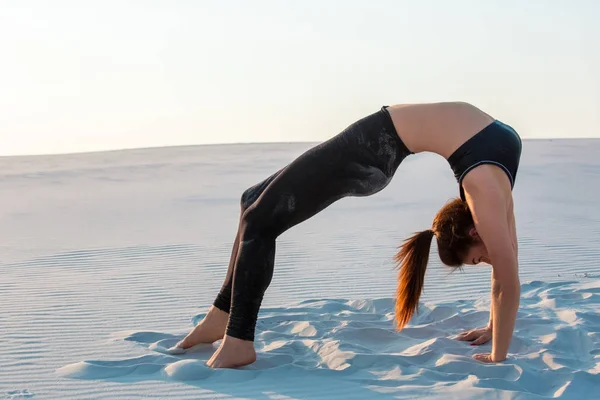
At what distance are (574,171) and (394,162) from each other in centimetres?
1429

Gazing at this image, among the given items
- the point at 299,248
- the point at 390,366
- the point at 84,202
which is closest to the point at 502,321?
the point at 390,366

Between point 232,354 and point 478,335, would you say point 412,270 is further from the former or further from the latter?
point 232,354

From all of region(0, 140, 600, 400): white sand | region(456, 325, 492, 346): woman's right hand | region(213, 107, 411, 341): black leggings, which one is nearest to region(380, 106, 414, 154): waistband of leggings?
region(213, 107, 411, 341): black leggings

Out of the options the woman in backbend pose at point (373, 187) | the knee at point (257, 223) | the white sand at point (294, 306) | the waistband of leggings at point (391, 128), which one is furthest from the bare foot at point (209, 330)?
the waistband of leggings at point (391, 128)

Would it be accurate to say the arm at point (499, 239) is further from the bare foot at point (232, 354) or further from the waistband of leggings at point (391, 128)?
the bare foot at point (232, 354)

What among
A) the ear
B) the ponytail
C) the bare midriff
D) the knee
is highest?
the bare midriff

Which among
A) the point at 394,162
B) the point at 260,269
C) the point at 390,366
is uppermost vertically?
the point at 394,162

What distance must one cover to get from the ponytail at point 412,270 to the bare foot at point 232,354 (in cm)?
88

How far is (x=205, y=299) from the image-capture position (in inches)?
247

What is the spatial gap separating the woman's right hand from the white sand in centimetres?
10

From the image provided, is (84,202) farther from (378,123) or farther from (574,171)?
(378,123)

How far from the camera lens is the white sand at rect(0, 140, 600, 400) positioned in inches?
158

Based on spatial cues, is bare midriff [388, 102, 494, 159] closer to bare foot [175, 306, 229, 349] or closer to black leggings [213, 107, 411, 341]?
black leggings [213, 107, 411, 341]

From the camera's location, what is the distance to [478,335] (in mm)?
4852
